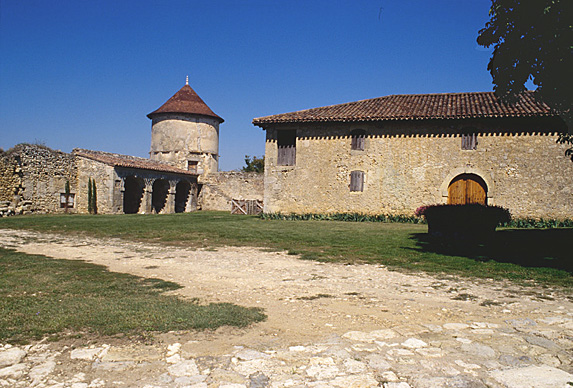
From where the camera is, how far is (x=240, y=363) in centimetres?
326

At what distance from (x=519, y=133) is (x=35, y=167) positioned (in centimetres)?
2487

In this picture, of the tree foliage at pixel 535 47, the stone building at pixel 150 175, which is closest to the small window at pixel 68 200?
the stone building at pixel 150 175

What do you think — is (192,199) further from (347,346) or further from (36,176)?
(347,346)

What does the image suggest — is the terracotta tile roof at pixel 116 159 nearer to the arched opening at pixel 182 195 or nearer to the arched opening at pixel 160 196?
the arched opening at pixel 160 196

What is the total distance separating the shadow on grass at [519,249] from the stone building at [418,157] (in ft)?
21.9

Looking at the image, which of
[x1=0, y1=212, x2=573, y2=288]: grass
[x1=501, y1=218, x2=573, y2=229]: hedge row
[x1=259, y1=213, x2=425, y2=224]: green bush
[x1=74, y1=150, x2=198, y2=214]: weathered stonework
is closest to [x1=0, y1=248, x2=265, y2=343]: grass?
[x1=0, y1=212, x2=573, y2=288]: grass

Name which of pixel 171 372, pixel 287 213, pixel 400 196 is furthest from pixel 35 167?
pixel 171 372

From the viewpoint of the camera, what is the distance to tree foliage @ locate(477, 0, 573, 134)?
25.5 feet

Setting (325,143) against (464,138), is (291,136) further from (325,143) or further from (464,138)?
(464,138)

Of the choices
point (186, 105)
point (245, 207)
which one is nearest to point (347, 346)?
point (245, 207)

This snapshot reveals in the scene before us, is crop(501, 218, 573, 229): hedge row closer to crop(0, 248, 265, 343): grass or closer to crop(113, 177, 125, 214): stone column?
crop(0, 248, 265, 343): grass

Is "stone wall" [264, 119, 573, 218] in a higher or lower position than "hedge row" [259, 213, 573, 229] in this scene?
higher

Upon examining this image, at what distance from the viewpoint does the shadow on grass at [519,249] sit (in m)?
8.25

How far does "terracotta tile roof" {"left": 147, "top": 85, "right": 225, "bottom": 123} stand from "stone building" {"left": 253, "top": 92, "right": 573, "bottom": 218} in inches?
655
